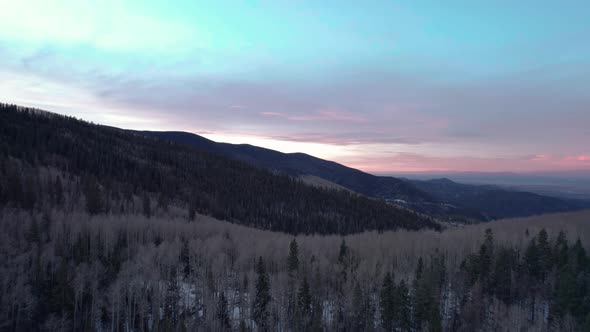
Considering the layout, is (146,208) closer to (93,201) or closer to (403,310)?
(93,201)

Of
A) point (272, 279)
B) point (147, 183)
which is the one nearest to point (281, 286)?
point (272, 279)

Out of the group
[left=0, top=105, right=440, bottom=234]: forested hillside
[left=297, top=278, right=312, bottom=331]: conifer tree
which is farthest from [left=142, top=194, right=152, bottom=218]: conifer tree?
[left=297, top=278, right=312, bottom=331]: conifer tree

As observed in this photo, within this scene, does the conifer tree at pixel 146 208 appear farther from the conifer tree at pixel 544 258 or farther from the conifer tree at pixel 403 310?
the conifer tree at pixel 544 258

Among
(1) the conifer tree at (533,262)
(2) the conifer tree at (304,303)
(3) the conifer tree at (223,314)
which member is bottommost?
(3) the conifer tree at (223,314)

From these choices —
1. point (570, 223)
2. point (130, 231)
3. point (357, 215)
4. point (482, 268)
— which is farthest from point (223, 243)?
point (357, 215)

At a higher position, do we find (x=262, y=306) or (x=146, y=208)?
(x=146, y=208)

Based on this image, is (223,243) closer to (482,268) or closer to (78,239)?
(78,239)

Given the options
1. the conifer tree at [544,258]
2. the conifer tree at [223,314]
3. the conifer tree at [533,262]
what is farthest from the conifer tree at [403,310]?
the conifer tree at [544,258]

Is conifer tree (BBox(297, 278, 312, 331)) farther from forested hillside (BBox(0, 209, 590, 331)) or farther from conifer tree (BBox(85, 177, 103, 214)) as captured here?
conifer tree (BBox(85, 177, 103, 214))
